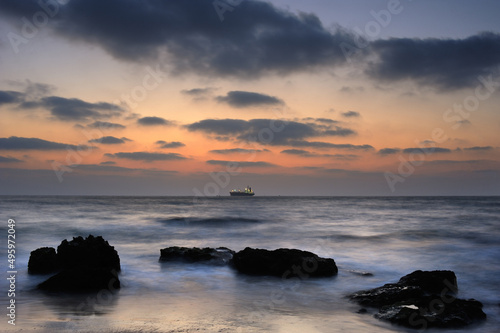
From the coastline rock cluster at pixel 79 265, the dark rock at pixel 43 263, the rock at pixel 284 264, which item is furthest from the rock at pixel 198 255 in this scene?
the dark rock at pixel 43 263

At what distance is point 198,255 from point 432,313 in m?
9.10

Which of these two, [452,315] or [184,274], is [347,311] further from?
[184,274]

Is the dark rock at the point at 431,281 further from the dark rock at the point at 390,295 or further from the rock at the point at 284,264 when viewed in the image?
the rock at the point at 284,264

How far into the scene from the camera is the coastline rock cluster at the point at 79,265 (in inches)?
397

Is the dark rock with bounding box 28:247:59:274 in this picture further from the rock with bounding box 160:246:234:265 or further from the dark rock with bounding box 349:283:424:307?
the dark rock with bounding box 349:283:424:307

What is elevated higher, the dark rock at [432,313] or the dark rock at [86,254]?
the dark rock at [86,254]

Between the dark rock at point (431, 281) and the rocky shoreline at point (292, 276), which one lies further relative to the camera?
the dark rock at point (431, 281)

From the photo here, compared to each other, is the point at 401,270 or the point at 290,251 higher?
the point at 290,251

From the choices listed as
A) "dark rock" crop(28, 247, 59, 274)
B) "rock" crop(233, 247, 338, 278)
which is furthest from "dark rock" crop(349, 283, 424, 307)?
"dark rock" crop(28, 247, 59, 274)

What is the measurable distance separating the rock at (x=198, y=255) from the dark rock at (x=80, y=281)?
4777 mm

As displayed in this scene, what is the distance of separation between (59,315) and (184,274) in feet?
18.1

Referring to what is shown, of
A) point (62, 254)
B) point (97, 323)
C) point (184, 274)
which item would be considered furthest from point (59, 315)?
point (184, 274)

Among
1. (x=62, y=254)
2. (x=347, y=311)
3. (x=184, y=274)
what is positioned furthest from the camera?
(x=184, y=274)

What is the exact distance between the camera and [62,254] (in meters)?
12.2
